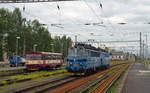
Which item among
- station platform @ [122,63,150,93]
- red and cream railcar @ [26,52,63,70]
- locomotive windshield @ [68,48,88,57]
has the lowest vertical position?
station platform @ [122,63,150,93]

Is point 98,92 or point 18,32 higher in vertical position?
point 18,32

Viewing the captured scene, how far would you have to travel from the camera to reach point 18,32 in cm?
5856

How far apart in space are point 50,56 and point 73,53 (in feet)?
31.5

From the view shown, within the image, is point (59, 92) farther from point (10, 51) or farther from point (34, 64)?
point (10, 51)

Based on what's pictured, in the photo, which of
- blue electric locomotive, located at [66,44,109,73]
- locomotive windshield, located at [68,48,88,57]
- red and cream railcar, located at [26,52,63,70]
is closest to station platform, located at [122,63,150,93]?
blue electric locomotive, located at [66,44,109,73]

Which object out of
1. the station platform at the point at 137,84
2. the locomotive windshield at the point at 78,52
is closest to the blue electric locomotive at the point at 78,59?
the locomotive windshield at the point at 78,52

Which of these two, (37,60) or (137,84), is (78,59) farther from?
(37,60)

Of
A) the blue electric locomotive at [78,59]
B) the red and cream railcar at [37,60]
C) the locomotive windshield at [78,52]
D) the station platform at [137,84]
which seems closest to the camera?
the station platform at [137,84]

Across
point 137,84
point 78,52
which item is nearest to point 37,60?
point 78,52

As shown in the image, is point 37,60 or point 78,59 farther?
point 37,60

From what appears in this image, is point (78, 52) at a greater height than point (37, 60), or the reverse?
point (78, 52)

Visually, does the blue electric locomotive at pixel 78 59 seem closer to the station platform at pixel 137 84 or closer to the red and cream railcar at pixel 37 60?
the station platform at pixel 137 84

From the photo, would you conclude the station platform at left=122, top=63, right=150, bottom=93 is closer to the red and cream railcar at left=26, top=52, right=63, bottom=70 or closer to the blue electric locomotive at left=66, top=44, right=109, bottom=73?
the blue electric locomotive at left=66, top=44, right=109, bottom=73

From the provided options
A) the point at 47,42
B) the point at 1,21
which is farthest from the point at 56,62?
the point at 47,42
